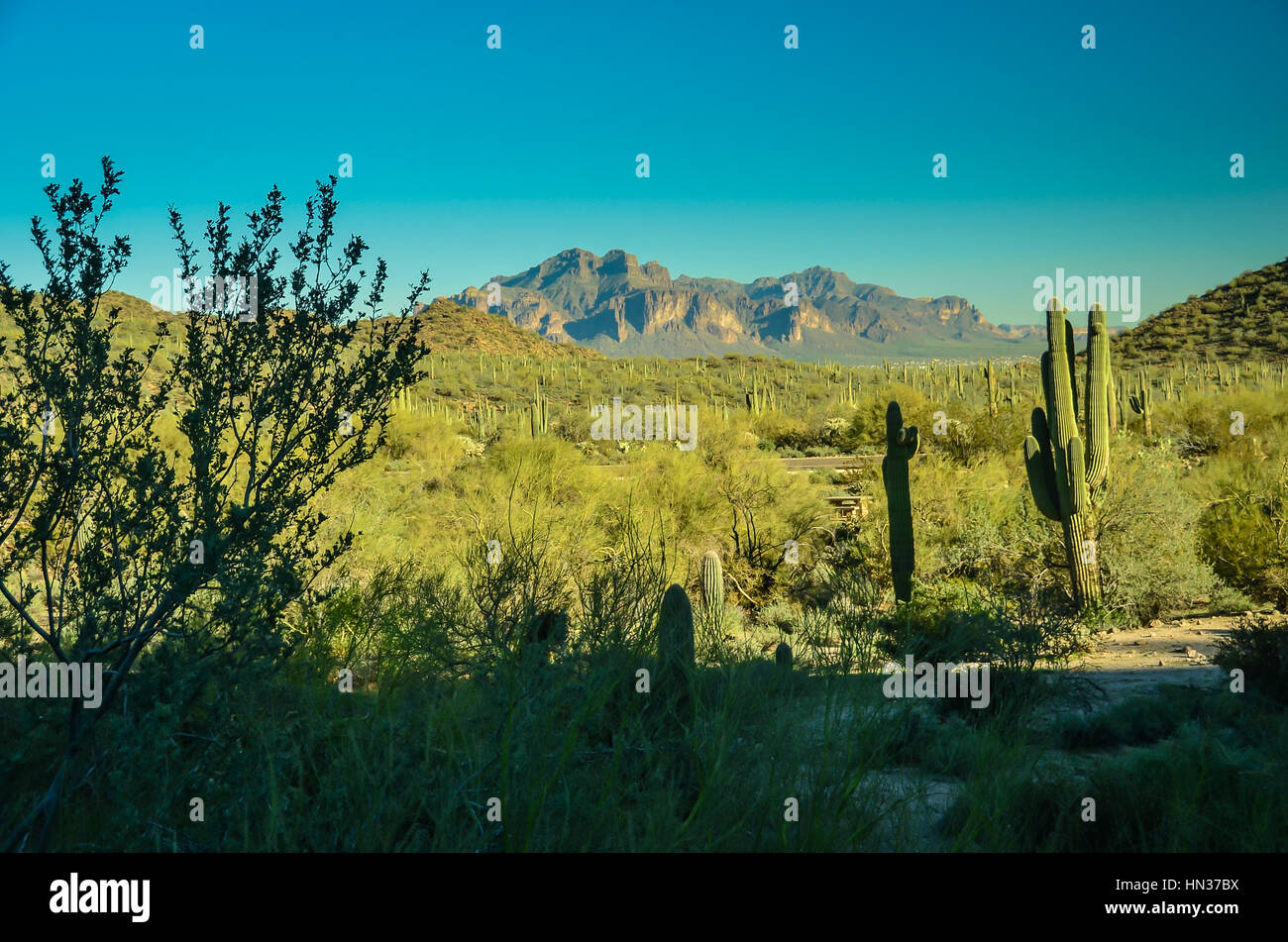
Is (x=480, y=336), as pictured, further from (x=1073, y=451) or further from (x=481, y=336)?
(x=1073, y=451)

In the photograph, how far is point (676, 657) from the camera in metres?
4.38

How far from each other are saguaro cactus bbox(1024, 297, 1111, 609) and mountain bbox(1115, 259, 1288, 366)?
139ft

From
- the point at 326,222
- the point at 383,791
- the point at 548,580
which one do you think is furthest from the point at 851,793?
the point at 326,222

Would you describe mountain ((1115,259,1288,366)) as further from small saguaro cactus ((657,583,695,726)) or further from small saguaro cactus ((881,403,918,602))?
small saguaro cactus ((657,583,695,726))

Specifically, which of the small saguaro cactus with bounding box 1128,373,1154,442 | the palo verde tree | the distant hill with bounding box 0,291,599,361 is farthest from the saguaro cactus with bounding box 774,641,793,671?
the distant hill with bounding box 0,291,599,361

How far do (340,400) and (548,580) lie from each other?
1747 mm

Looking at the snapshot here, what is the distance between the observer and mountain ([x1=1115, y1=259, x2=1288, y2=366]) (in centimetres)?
4475

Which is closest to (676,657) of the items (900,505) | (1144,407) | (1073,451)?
(900,505)

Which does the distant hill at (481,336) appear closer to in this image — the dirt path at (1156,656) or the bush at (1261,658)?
the dirt path at (1156,656)

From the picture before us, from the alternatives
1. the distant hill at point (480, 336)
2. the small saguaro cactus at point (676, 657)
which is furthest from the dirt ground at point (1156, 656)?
the distant hill at point (480, 336)

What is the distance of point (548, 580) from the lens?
16.5 feet

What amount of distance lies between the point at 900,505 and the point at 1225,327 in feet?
164
